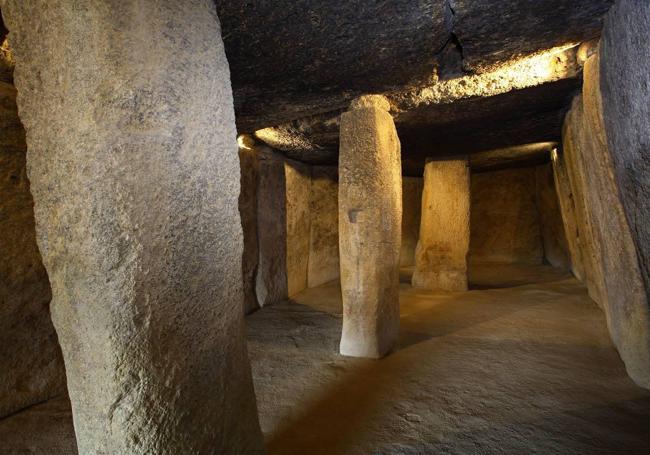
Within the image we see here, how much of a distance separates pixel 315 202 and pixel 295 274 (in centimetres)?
132

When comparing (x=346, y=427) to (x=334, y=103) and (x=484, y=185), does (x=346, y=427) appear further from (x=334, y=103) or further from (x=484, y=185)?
(x=484, y=185)

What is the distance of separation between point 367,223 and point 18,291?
2.36 meters

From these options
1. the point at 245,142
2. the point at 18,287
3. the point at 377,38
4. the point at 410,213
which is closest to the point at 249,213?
the point at 245,142

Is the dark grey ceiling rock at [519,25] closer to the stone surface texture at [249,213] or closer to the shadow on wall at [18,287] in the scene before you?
the shadow on wall at [18,287]

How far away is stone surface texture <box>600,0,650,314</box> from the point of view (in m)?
1.54

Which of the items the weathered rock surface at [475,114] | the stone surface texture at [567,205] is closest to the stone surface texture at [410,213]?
the weathered rock surface at [475,114]

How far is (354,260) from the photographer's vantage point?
290cm

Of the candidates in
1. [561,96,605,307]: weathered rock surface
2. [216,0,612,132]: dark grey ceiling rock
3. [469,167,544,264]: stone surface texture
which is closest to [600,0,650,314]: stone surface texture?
[216,0,612,132]: dark grey ceiling rock

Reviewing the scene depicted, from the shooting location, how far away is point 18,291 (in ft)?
7.04

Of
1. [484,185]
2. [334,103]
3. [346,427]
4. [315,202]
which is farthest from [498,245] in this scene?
[346,427]

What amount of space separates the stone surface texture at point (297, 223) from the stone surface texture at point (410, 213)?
2.91 meters

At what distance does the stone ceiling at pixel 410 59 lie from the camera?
6.02ft

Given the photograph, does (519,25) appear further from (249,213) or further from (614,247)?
(249,213)

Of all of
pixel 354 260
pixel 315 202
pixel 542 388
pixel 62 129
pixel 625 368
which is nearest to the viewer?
pixel 62 129
